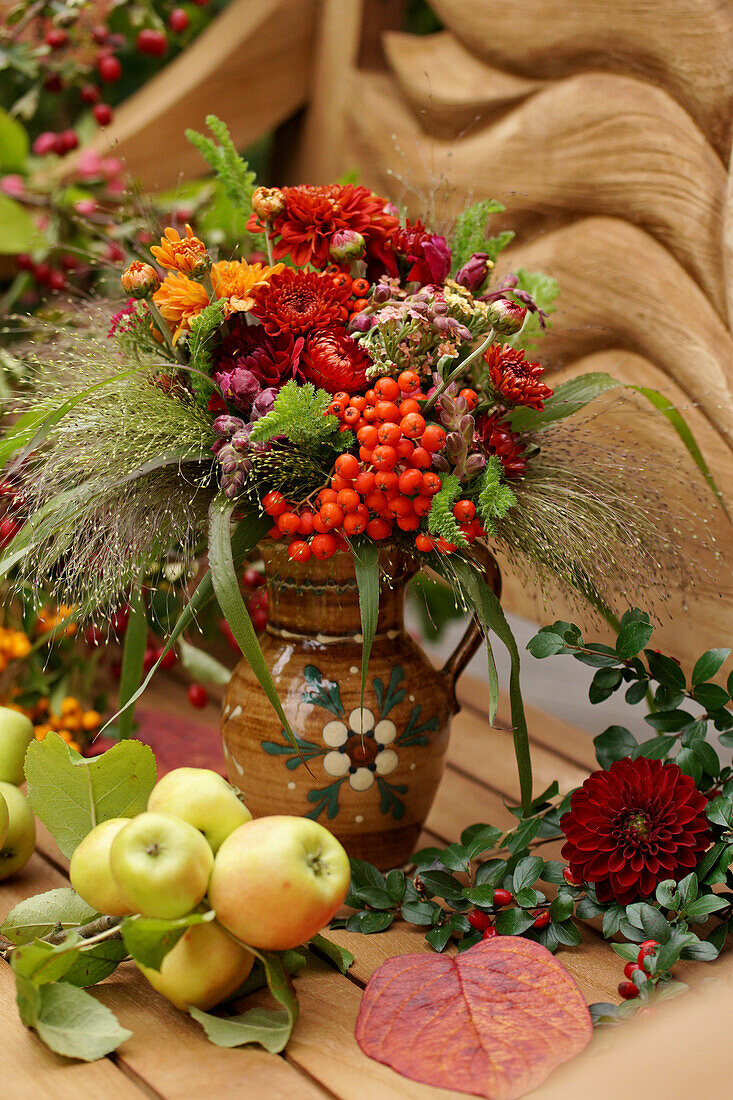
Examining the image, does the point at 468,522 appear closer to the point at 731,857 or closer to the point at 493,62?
the point at 731,857

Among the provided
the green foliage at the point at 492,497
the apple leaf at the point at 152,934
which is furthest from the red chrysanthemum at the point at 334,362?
the apple leaf at the point at 152,934

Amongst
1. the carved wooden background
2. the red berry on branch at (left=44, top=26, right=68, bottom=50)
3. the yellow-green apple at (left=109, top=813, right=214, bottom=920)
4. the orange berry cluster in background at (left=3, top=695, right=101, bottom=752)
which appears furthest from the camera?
the red berry on branch at (left=44, top=26, right=68, bottom=50)

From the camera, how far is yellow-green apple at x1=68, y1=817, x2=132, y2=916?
61 cm

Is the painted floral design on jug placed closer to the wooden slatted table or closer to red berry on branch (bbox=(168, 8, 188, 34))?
the wooden slatted table

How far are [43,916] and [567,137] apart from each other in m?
0.84

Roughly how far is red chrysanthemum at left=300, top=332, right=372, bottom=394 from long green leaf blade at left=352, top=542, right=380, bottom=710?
11 cm

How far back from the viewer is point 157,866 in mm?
554

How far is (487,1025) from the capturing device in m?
0.60

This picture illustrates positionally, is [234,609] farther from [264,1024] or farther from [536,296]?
[536,296]

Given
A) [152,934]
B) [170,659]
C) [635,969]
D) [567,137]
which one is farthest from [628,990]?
[567,137]

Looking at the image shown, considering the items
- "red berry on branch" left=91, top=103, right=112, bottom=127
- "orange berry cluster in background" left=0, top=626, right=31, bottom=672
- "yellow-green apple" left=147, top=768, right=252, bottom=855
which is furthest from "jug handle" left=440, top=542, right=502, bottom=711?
"red berry on branch" left=91, top=103, right=112, bottom=127

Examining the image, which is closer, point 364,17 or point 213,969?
point 213,969

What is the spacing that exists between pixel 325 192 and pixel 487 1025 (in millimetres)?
550

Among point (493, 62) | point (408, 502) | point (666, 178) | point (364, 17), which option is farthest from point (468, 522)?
point (364, 17)
